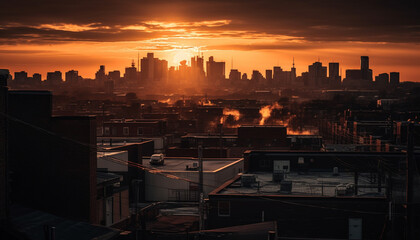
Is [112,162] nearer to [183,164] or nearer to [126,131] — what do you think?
[183,164]

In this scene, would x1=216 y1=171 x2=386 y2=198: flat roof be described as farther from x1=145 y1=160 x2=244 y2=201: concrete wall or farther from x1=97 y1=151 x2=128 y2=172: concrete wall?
x1=97 y1=151 x2=128 y2=172: concrete wall

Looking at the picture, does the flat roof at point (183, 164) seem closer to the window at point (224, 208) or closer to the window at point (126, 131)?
the window at point (224, 208)

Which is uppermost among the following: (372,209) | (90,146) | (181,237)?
(90,146)

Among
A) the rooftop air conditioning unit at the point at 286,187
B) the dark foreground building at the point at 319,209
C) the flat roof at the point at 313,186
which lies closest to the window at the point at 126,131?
the flat roof at the point at 313,186

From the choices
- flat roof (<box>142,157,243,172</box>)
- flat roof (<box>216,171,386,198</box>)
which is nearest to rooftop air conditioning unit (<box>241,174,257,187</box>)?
flat roof (<box>216,171,386,198</box>)

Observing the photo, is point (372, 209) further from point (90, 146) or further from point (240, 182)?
point (90, 146)

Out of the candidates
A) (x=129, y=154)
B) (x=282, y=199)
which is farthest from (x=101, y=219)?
(x=129, y=154)
